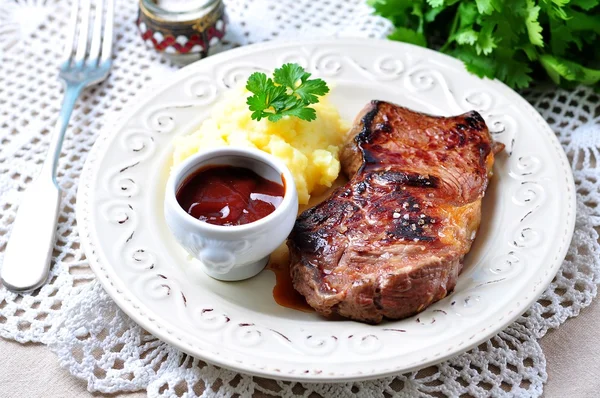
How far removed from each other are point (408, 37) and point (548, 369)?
9.58 feet

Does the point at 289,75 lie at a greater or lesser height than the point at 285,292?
greater

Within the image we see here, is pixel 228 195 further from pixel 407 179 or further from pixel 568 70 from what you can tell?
pixel 568 70

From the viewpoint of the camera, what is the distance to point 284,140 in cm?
435

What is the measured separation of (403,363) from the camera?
332cm

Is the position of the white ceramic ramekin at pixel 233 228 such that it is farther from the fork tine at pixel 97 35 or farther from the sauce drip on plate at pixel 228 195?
the fork tine at pixel 97 35

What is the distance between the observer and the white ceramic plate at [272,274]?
3.43 meters

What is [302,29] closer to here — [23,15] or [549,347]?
[23,15]

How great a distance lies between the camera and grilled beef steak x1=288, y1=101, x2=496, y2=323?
11.7 ft

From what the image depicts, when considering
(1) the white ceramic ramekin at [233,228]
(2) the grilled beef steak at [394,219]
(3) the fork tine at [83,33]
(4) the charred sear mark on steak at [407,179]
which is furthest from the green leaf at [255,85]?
(3) the fork tine at [83,33]

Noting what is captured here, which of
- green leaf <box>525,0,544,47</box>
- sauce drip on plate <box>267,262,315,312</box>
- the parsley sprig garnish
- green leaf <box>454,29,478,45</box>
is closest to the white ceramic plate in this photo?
sauce drip on plate <box>267,262,315,312</box>

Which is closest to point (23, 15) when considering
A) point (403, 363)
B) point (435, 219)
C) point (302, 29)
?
point (302, 29)

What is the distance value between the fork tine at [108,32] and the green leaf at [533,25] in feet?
10.9

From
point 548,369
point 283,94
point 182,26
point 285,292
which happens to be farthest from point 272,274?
point 182,26

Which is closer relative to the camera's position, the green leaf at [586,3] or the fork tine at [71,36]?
the green leaf at [586,3]
